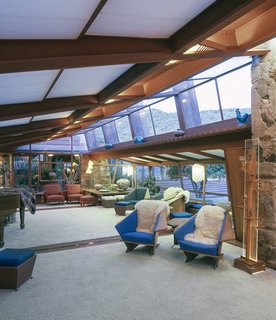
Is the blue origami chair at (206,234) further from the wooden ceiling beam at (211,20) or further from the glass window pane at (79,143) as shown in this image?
the glass window pane at (79,143)

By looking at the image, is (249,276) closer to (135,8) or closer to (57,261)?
(57,261)

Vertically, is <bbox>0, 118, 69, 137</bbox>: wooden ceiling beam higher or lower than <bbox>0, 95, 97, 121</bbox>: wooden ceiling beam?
higher

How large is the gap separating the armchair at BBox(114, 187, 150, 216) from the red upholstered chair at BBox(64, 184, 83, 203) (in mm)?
3352

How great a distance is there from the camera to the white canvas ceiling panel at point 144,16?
1903 millimetres

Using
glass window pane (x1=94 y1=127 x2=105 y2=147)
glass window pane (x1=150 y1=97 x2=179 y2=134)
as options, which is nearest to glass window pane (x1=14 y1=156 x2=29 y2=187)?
glass window pane (x1=94 y1=127 x2=105 y2=147)

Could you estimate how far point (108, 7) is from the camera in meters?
1.87

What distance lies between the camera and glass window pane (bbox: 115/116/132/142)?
1141cm

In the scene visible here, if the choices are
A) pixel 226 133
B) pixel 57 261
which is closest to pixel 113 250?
pixel 57 261

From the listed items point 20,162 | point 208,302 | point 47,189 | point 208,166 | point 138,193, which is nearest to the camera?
point 208,302

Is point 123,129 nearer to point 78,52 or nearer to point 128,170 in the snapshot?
point 128,170

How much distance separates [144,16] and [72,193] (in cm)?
1115

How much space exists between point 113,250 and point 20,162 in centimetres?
930

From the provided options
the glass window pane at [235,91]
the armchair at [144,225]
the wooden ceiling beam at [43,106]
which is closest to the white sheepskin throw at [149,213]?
the armchair at [144,225]

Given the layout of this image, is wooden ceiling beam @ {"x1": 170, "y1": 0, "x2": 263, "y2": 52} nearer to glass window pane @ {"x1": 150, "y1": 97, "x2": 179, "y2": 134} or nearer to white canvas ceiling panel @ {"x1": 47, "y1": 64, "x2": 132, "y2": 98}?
white canvas ceiling panel @ {"x1": 47, "y1": 64, "x2": 132, "y2": 98}
